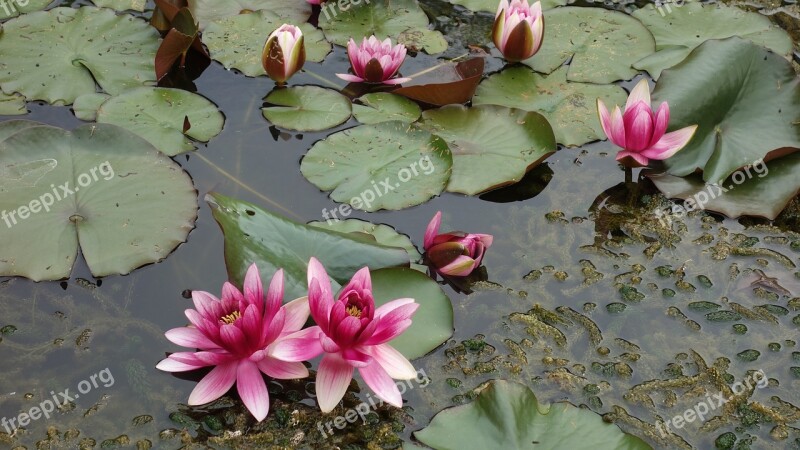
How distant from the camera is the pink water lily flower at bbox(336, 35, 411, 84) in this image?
369 cm

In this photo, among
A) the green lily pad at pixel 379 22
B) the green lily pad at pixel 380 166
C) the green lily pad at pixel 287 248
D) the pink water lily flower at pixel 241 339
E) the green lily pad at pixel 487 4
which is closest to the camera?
the pink water lily flower at pixel 241 339

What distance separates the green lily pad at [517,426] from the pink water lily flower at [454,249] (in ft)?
1.89

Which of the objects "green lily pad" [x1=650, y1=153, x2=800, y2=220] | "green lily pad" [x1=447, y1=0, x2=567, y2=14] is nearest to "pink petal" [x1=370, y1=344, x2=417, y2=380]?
"green lily pad" [x1=650, y1=153, x2=800, y2=220]

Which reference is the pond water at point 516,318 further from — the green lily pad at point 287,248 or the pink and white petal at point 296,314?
the green lily pad at point 287,248

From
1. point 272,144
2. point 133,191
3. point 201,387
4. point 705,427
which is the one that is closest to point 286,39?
point 272,144

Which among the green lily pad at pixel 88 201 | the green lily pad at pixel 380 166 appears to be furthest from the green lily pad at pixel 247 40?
the green lily pad at pixel 88 201

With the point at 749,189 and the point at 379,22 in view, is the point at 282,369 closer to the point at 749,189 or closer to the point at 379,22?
the point at 749,189

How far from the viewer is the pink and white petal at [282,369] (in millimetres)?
2410

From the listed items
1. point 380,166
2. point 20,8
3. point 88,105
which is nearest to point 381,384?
point 380,166

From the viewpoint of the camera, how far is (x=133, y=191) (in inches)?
120

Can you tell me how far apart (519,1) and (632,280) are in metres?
1.75

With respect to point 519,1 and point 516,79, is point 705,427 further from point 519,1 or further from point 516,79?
point 519,1

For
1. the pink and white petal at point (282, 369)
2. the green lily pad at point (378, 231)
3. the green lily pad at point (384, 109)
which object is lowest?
the pink and white petal at point (282, 369)

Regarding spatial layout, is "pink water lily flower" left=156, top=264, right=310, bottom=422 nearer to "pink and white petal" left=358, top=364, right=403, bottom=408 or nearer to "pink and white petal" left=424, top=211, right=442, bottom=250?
"pink and white petal" left=358, top=364, right=403, bottom=408
